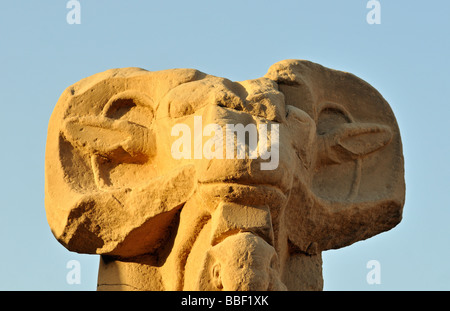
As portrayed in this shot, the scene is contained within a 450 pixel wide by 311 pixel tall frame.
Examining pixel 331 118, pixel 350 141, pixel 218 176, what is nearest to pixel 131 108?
pixel 218 176

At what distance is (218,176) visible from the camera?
8.09 metres

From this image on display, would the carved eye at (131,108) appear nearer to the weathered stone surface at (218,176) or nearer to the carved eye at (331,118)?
the weathered stone surface at (218,176)

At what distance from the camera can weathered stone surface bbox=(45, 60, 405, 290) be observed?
26.7 ft

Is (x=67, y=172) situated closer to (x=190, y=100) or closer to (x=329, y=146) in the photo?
(x=190, y=100)

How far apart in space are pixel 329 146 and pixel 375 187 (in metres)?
0.46

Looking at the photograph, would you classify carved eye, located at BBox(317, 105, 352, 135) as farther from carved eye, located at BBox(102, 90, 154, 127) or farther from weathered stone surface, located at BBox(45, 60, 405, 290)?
carved eye, located at BBox(102, 90, 154, 127)

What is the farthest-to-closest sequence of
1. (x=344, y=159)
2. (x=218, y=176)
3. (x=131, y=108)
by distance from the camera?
(x=344, y=159)
(x=131, y=108)
(x=218, y=176)

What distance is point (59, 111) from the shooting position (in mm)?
8930

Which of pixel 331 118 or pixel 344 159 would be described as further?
pixel 331 118

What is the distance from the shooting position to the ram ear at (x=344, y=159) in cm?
894

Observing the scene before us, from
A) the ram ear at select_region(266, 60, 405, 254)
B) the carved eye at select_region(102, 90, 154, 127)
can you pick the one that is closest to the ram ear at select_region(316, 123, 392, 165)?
the ram ear at select_region(266, 60, 405, 254)

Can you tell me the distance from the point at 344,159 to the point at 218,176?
1339mm

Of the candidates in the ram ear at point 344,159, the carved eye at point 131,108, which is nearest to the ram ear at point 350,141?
the ram ear at point 344,159

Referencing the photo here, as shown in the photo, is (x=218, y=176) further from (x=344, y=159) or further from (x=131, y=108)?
(x=344, y=159)
